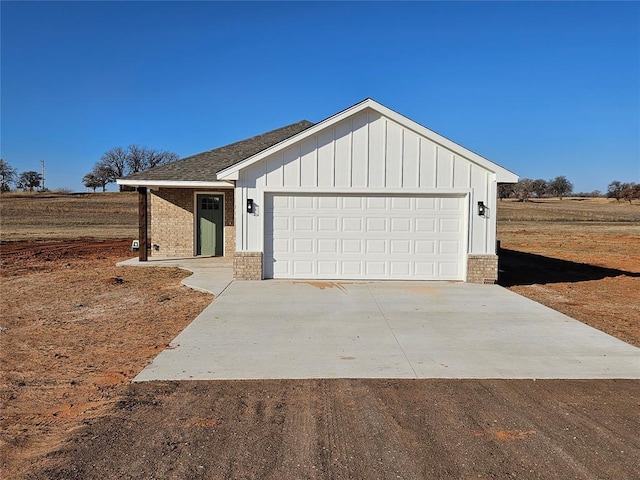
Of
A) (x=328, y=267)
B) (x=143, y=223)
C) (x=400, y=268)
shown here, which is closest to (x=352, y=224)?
(x=328, y=267)

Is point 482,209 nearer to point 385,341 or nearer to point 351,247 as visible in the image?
point 351,247

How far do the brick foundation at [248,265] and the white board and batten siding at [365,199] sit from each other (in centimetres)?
20

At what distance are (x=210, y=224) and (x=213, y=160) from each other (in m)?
2.29

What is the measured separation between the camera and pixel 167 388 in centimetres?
514

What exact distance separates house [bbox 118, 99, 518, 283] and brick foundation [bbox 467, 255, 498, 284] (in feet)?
0.08

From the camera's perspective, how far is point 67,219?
40.9 metres

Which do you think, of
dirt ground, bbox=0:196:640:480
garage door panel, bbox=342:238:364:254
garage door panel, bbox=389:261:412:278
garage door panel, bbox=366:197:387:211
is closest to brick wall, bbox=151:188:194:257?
garage door panel, bbox=342:238:364:254

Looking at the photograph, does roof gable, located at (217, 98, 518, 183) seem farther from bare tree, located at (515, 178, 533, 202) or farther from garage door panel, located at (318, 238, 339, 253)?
bare tree, located at (515, 178, 533, 202)

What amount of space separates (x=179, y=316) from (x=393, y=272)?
5817 millimetres

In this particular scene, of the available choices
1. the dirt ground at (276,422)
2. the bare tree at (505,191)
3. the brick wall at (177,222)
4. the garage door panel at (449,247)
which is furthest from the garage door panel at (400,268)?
the bare tree at (505,191)

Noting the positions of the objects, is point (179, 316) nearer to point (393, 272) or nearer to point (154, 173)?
point (393, 272)

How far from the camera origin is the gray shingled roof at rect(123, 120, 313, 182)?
1534 cm

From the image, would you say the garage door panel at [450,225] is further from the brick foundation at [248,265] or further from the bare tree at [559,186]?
the bare tree at [559,186]

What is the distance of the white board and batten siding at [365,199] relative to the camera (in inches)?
476
